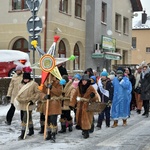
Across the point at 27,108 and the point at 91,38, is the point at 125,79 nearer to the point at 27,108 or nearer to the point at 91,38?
the point at 27,108

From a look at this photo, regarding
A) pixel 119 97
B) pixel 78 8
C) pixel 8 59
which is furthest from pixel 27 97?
pixel 78 8

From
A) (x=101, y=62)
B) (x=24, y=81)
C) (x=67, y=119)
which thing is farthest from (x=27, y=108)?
(x=101, y=62)

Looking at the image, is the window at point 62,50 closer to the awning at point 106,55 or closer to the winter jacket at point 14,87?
the awning at point 106,55

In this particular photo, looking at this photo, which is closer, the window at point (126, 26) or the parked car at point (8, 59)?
the parked car at point (8, 59)

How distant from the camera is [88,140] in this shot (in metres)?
8.62

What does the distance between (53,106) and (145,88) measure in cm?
516

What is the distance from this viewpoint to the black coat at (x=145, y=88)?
498 inches

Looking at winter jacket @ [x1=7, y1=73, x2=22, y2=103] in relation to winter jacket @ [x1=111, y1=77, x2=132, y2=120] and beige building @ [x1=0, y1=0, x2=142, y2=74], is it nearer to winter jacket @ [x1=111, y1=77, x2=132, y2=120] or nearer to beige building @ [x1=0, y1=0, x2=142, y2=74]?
winter jacket @ [x1=111, y1=77, x2=132, y2=120]

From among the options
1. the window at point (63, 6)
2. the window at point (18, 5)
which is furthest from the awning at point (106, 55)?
the window at point (18, 5)

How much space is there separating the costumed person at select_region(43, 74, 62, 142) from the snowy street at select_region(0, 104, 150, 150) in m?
0.24

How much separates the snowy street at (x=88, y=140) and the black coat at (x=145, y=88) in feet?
6.70

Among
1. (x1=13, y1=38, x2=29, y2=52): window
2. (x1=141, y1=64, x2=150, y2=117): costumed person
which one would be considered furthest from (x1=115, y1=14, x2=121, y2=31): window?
(x1=141, y1=64, x2=150, y2=117): costumed person

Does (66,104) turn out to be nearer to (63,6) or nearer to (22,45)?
(22,45)

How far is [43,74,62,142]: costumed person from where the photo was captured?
8453 mm
